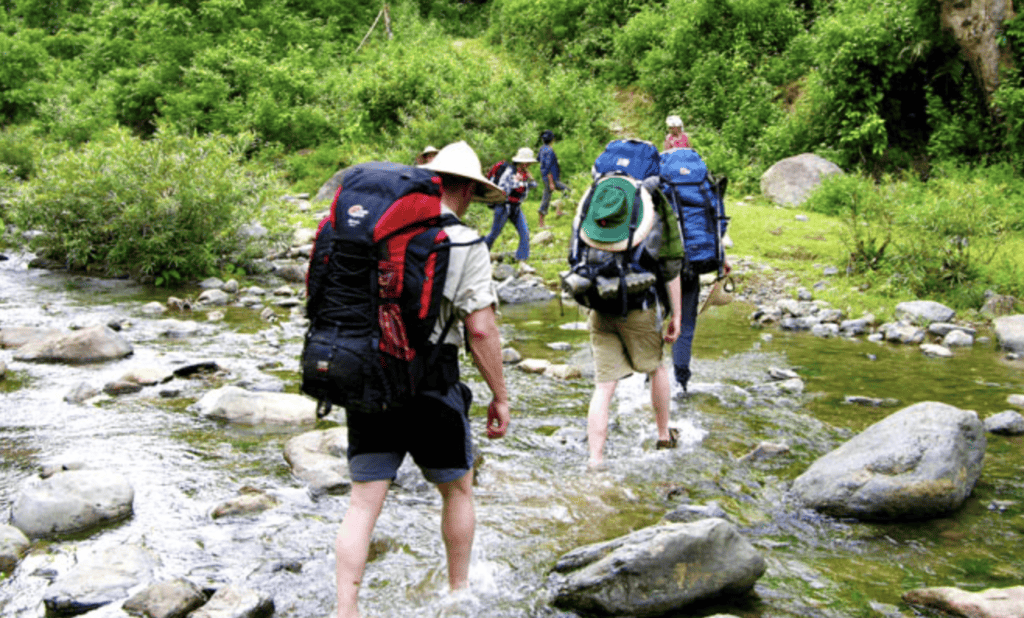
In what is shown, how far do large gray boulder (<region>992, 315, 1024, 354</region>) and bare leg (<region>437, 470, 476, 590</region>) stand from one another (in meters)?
8.15

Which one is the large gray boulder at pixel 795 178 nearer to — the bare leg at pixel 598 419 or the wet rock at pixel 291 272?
the wet rock at pixel 291 272

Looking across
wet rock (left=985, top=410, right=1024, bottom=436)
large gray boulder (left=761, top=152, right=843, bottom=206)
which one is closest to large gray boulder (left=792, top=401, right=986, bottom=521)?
wet rock (left=985, top=410, right=1024, bottom=436)

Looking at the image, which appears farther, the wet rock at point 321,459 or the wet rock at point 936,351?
the wet rock at point 936,351

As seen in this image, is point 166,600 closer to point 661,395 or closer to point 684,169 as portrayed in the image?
point 661,395

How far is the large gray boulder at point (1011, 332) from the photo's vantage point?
9.51m

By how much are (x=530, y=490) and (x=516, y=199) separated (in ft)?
28.4

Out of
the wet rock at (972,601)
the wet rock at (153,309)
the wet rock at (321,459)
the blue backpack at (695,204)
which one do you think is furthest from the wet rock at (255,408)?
the wet rock at (153,309)

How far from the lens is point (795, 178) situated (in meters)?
17.3

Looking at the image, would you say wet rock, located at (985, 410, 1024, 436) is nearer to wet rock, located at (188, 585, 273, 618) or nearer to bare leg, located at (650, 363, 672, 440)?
bare leg, located at (650, 363, 672, 440)

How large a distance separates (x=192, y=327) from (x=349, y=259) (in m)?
7.71

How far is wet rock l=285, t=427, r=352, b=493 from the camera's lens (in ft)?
17.8

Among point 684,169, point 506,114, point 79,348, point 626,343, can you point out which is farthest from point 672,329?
point 506,114

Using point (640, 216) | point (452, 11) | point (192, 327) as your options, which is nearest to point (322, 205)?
point (192, 327)

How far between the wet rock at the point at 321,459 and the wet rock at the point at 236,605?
4.80 feet
